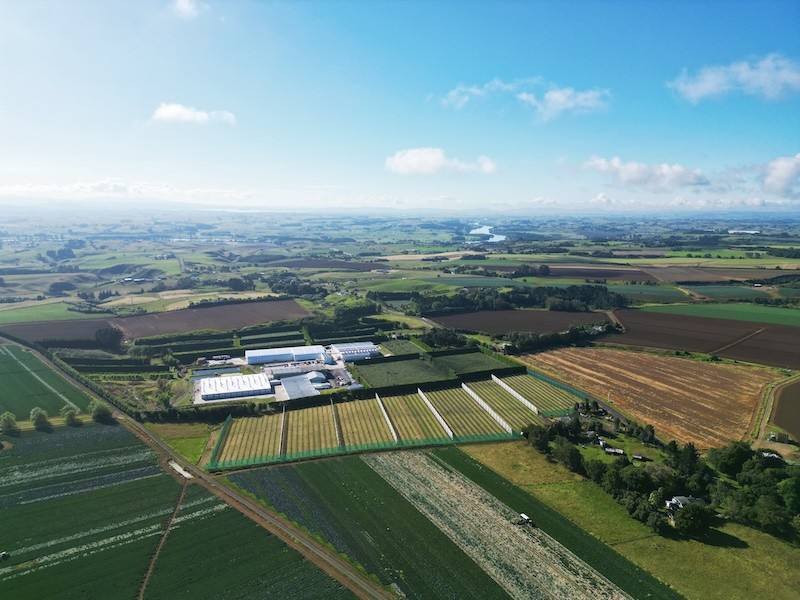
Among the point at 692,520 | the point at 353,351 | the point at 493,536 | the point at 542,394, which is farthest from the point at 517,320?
the point at 493,536

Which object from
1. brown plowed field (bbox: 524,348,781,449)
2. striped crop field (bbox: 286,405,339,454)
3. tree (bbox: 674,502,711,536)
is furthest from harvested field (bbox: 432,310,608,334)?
tree (bbox: 674,502,711,536)

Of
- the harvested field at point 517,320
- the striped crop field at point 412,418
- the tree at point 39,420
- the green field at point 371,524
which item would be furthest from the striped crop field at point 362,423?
the harvested field at point 517,320

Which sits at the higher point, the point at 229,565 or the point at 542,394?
the point at 542,394

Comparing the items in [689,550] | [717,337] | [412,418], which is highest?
[717,337]

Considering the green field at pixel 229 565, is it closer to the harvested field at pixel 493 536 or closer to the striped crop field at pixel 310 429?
the harvested field at pixel 493 536

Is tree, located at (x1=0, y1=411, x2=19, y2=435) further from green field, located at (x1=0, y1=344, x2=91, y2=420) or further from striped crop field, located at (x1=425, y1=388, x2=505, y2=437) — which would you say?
striped crop field, located at (x1=425, y1=388, x2=505, y2=437)

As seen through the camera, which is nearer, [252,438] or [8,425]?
[8,425]

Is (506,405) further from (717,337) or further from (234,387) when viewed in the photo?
(717,337)
